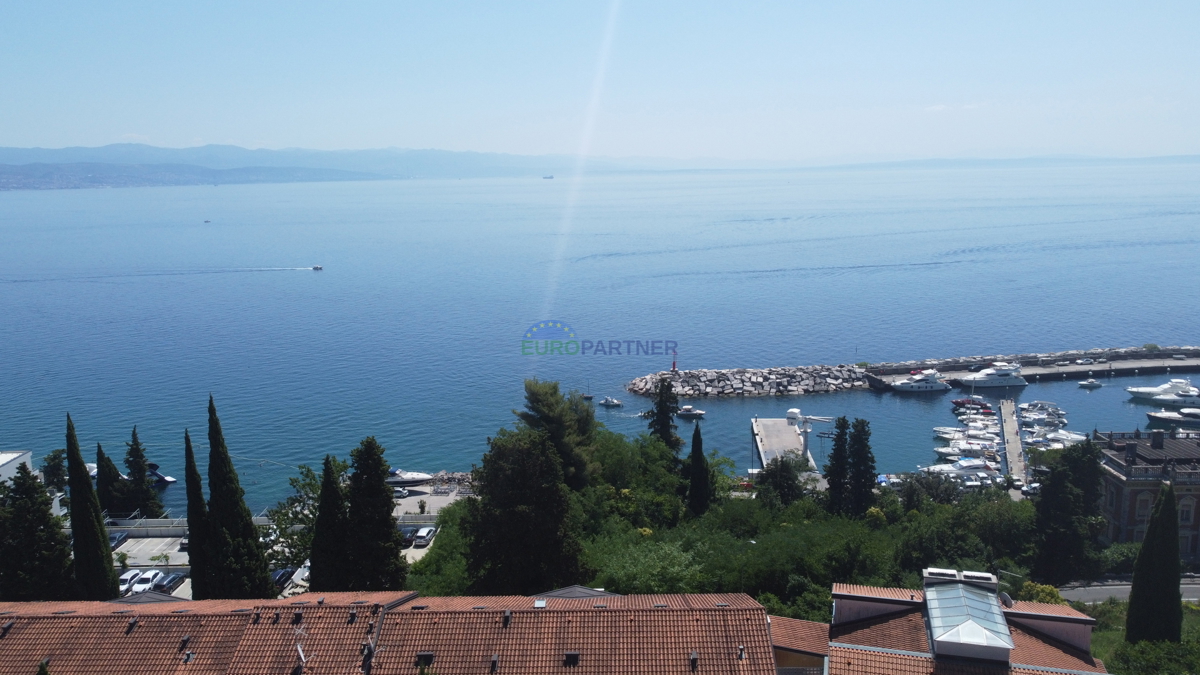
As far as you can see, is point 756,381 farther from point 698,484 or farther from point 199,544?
point 199,544

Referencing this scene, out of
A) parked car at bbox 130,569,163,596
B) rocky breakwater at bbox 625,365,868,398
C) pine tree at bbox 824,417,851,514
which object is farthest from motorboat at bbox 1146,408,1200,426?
parked car at bbox 130,569,163,596

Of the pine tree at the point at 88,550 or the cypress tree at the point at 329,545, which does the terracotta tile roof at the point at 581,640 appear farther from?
the pine tree at the point at 88,550

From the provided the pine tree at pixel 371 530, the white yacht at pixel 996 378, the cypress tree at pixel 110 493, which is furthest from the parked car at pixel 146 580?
the white yacht at pixel 996 378

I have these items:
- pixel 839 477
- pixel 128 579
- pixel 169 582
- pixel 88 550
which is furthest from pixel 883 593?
pixel 128 579

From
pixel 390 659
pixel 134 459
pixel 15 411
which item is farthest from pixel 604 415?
pixel 390 659

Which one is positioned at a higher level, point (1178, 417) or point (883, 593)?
point (883, 593)

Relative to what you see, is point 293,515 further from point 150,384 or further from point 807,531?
point 150,384

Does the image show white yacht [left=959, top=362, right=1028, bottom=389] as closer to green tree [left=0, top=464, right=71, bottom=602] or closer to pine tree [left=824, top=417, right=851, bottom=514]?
pine tree [left=824, top=417, right=851, bottom=514]
